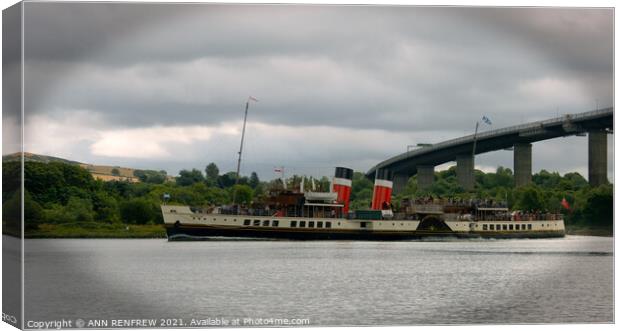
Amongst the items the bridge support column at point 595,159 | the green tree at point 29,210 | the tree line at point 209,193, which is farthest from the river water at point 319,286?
the tree line at point 209,193

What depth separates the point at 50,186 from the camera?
55000 mm

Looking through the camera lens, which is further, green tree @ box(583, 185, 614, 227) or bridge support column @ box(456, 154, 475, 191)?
bridge support column @ box(456, 154, 475, 191)

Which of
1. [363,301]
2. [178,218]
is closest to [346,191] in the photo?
[178,218]

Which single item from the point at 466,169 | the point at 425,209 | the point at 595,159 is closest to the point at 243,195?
the point at 425,209

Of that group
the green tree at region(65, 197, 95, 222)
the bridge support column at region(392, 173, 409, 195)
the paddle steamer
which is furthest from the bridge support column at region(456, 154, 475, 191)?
the green tree at region(65, 197, 95, 222)

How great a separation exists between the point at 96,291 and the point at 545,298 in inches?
419

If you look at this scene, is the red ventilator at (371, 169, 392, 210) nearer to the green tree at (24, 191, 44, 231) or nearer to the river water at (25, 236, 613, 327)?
the river water at (25, 236, 613, 327)

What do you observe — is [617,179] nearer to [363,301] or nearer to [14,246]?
[363,301]

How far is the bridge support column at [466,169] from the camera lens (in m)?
68.2

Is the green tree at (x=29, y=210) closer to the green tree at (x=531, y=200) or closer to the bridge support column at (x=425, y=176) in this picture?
the green tree at (x=531, y=200)

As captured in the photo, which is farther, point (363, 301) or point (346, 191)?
point (346, 191)

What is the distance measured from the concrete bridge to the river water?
383 centimetres

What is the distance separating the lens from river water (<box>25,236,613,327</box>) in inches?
1019

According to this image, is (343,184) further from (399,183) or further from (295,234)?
(399,183)
